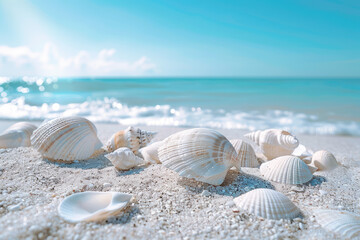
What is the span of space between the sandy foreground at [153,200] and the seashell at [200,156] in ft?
0.61

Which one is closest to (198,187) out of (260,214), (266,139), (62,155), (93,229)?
(260,214)

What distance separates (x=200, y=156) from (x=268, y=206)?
725mm

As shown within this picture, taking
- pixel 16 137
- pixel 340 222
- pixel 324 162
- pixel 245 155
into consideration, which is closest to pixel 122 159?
pixel 245 155

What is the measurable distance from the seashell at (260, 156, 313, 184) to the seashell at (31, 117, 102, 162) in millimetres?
2311

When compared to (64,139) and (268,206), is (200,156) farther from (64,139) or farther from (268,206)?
(64,139)

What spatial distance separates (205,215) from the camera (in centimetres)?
202

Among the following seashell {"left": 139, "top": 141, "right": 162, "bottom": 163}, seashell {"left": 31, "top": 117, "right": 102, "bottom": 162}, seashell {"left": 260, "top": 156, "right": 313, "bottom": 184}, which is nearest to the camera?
seashell {"left": 260, "top": 156, "right": 313, "bottom": 184}

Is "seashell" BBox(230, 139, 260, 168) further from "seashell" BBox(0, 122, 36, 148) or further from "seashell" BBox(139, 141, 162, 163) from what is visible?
"seashell" BBox(0, 122, 36, 148)

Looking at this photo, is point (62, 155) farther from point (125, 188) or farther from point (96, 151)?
point (125, 188)

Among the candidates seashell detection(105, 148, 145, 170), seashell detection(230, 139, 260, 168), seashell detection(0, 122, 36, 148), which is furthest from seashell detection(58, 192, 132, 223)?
seashell detection(0, 122, 36, 148)

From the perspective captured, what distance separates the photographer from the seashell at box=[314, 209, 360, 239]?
1814mm

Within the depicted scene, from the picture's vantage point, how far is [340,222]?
6.20ft

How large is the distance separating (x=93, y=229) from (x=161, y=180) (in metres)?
1.04

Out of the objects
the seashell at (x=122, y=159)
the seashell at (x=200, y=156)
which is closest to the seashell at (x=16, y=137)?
the seashell at (x=122, y=159)
